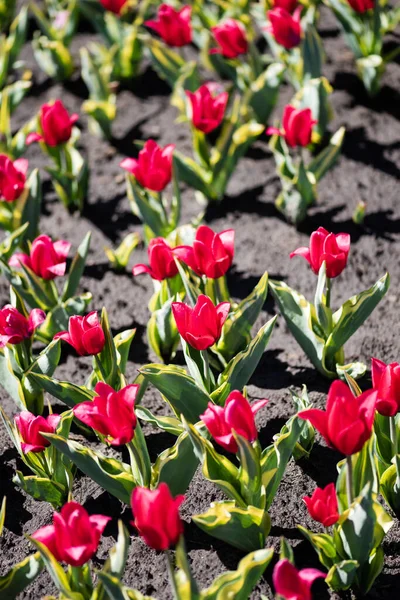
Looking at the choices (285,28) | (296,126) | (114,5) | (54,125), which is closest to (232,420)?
(296,126)

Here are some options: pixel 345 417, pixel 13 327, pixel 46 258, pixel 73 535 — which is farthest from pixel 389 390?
pixel 46 258

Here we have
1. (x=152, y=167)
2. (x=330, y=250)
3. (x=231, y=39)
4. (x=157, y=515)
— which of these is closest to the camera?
(x=157, y=515)

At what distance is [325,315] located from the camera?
2521 millimetres

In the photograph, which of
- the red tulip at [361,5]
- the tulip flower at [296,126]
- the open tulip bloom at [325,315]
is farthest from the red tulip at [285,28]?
the open tulip bloom at [325,315]

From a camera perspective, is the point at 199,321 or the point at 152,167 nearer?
the point at 199,321

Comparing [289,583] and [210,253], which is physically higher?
[210,253]

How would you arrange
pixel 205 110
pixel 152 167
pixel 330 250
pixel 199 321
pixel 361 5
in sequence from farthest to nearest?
pixel 361 5, pixel 205 110, pixel 152 167, pixel 330 250, pixel 199 321

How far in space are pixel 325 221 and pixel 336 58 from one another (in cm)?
131

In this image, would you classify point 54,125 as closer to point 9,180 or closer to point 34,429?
point 9,180

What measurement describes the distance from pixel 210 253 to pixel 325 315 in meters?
0.42

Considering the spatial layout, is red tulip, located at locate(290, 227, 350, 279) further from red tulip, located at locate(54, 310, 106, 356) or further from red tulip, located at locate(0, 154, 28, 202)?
red tulip, located at locate(0, 154, 28, 202)

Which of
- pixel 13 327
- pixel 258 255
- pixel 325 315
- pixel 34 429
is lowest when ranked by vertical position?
pixel 258 255

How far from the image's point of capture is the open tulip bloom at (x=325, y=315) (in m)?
2.38

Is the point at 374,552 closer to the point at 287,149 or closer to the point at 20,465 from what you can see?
the point at 20,465
